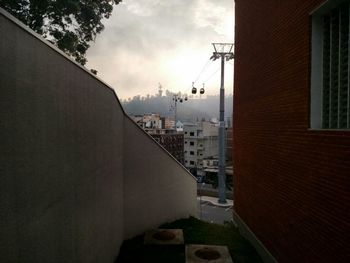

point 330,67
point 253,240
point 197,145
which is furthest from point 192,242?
point 197,145

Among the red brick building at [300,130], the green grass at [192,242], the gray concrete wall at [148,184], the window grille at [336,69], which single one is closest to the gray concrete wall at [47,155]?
the green grass at [192,242]

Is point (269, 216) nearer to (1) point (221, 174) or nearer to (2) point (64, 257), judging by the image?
(2) point (64, 257)

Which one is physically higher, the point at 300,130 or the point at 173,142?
the point at 300,130

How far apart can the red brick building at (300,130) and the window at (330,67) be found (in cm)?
2

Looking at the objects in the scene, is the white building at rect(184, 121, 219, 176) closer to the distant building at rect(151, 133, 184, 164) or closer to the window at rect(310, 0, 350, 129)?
the distant building at rect(151, 133, 184, 164)

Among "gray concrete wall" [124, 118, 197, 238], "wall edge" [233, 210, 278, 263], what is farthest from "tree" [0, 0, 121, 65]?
"wall edge" [233, 210, 278, 263]

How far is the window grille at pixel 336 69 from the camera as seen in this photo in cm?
498

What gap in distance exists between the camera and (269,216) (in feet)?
26.2

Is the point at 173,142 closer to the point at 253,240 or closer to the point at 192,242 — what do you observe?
the point at 192,242

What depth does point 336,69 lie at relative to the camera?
5.26m

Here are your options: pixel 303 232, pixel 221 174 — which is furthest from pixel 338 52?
pixel 221 174

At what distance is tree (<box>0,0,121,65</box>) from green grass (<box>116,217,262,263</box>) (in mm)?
9136

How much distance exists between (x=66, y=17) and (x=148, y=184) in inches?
324

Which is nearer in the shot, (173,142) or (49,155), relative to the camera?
(49,155)
